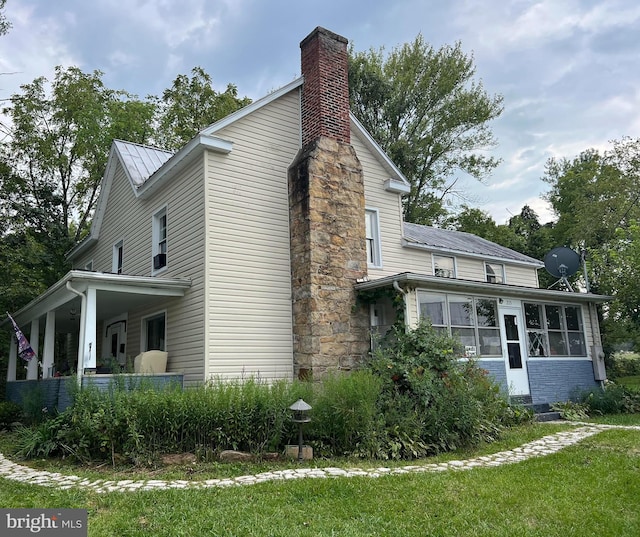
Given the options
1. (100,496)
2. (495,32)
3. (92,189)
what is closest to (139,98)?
(92,189)

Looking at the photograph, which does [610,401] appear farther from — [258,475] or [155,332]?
[155,332]

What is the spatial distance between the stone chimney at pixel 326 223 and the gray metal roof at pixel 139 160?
15.7ft

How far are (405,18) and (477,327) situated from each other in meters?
7.40

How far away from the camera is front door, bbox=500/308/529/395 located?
11.9 m

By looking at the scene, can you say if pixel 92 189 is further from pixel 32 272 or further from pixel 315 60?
pixel 315 60

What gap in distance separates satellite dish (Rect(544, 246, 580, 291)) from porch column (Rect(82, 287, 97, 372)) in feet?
39.6

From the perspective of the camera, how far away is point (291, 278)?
37.4ft

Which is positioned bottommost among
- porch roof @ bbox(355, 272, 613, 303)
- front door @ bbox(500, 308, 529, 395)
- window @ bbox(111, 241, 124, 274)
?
front door @ bbox(500, 308, 529, 395)

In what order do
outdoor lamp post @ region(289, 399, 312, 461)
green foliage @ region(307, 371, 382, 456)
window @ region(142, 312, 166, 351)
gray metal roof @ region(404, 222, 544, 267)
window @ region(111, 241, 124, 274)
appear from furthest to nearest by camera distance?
gray metal roof @ region(404, 222, 544, 267) < window @ region(111, 241, 124, 274) < window @ region(142, 312, 166, 351) < green foliage @ region(307, 371, 382, 456) < outdoor lamp post @ region(289, 399, 312, 461)

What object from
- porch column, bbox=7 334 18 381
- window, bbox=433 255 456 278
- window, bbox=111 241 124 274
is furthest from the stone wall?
porch column, bbox=7 334 18 381

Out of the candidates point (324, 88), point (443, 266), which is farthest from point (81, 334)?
point (443, 266)

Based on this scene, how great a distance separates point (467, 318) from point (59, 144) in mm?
19321

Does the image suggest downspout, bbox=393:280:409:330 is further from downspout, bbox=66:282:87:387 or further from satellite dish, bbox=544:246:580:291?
satellite dish, bbox=544:246:580:291

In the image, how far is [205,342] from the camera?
9.89 meters
